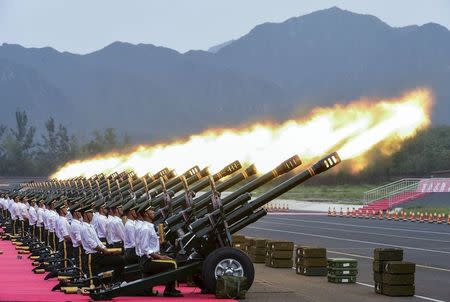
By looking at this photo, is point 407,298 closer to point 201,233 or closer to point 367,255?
point 201,233

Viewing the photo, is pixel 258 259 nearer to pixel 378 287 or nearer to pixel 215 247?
pixel 378 287

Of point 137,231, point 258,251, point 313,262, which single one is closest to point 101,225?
point 137,231

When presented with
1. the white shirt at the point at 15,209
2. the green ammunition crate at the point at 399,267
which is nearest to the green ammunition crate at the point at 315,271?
the green ammunition crate at the point at 399,267

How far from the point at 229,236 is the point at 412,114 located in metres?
8.20

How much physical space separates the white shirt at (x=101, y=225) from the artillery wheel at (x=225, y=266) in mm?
3809

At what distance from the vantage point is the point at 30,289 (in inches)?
974

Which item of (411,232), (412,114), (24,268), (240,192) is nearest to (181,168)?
(24,268)

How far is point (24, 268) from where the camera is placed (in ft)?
105

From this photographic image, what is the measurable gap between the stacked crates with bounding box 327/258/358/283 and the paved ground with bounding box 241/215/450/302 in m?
0.25

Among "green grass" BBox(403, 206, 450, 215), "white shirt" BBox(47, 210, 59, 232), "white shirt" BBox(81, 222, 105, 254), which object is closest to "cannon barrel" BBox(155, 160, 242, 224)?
"white shirt" BBox(81, 222, 105, 254)

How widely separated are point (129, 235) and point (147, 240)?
4.25 feet

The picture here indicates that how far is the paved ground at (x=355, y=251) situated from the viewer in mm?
24484

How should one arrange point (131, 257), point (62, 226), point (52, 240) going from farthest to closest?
point (52, 240) → point (62, 226) → point (131, 257)

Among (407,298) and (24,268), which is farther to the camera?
(24,268)
